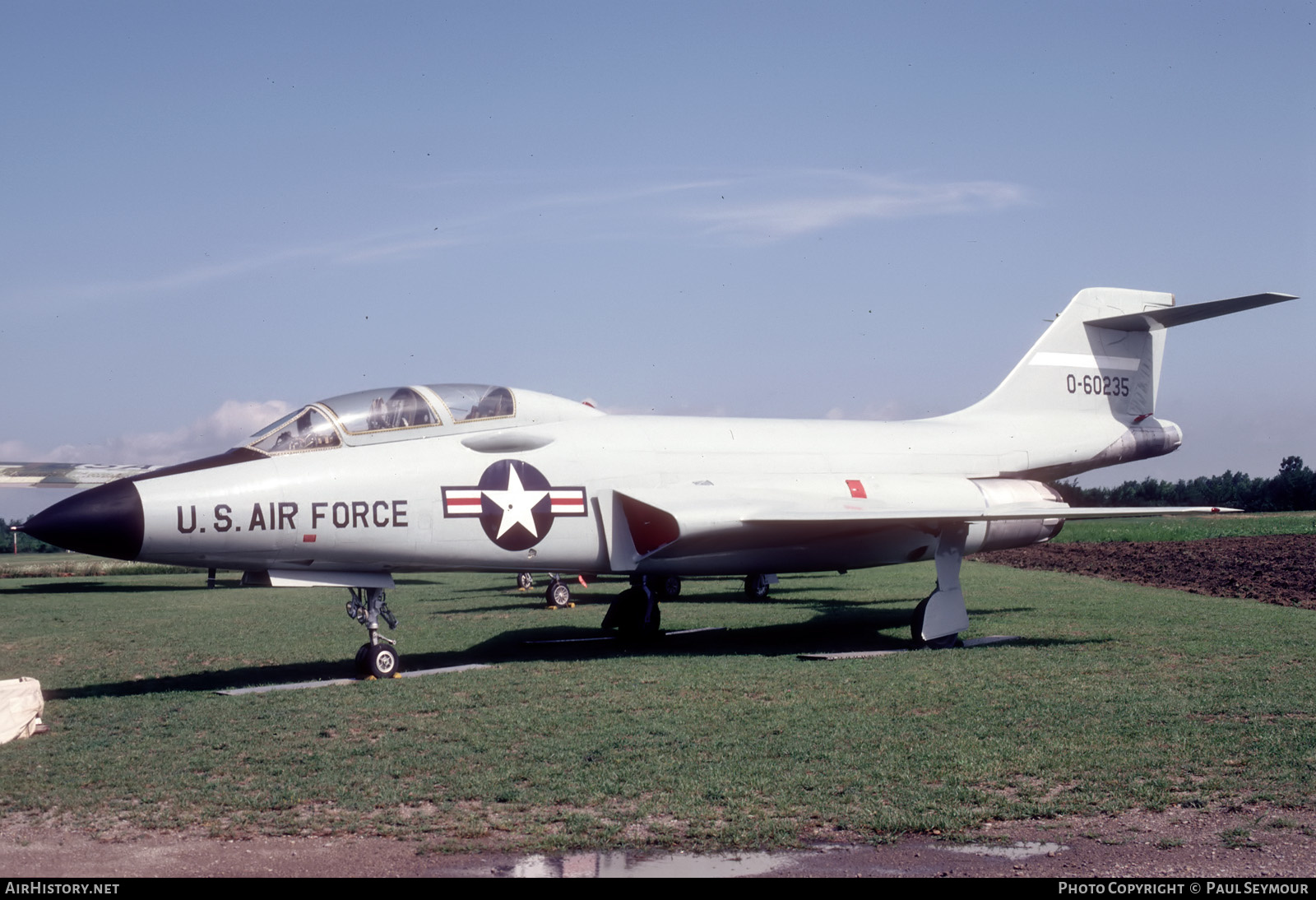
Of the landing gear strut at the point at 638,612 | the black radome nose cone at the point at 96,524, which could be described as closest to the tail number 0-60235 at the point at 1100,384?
the landing gear strut at the point at 638,612

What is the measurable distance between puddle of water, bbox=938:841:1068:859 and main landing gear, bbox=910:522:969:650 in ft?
22.8

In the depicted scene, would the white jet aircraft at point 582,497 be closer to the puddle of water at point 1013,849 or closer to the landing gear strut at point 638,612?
the landing gear strut at point 638,612

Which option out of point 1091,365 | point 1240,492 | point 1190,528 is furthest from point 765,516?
point 1240,492

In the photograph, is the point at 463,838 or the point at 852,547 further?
the point at 852,547

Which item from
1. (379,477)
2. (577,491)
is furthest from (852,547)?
(379,477)

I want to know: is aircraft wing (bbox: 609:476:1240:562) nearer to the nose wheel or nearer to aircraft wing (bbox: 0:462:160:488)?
the nose wheel

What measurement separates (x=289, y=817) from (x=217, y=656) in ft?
26.2

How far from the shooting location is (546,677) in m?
10.3

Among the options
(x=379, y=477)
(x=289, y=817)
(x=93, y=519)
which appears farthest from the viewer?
(x=379, y=477)

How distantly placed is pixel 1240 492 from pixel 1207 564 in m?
55.5

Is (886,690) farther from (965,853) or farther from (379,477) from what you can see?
(379,477)

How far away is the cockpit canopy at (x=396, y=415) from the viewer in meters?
10.1

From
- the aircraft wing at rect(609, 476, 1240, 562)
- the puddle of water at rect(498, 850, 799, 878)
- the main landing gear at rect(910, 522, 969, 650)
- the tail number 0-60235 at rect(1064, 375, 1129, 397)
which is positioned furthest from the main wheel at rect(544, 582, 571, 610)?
the puddle of water at rect(498, 850, 799, 878)

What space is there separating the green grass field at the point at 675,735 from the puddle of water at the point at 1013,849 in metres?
0.29
